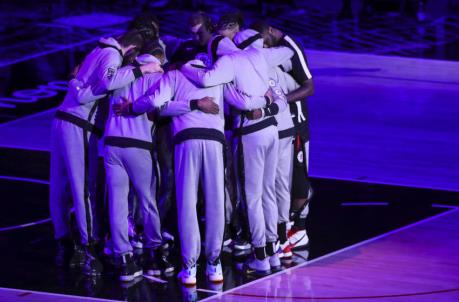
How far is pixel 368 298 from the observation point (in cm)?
788

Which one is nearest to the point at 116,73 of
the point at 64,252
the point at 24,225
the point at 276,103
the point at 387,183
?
the point at 276,103

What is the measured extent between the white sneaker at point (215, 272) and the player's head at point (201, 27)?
5.50ft

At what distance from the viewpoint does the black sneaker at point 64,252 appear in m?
8.78

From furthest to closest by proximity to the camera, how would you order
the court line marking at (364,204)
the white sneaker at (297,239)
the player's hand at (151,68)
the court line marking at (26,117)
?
the court line marking at (26,117) → the court line marking at (364,204) → the white sneaker at (297,239) → the player's hand at (151,68)

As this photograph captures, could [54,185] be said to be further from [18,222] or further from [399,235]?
[399,235]

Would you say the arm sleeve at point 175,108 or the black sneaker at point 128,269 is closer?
the arm sleeve at point 175,108

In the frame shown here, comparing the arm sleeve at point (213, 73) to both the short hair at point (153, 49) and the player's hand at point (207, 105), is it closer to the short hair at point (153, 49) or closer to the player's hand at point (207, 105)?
the player's hand at point (207, 105)

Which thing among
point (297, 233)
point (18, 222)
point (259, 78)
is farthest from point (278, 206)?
point (18, 222)

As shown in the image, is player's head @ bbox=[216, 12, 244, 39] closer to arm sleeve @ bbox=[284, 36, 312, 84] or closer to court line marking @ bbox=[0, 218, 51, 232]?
arm sleeve @ bbox=[284, 36, 312, 84]

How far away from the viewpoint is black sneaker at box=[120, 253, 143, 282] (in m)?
8.28

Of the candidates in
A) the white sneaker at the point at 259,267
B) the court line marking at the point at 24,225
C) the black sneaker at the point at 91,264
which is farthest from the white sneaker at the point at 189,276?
the court line marking at the point at 24,225

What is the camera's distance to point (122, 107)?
8133mm

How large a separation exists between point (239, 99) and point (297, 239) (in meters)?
1.57

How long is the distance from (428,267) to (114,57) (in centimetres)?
278
